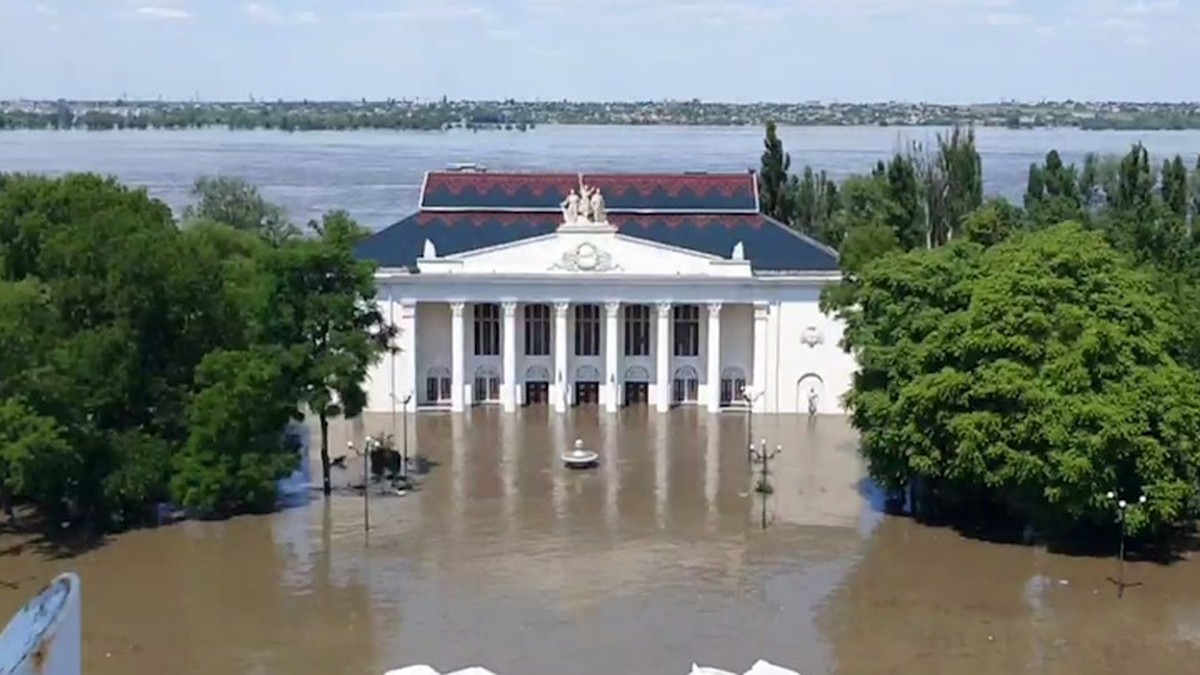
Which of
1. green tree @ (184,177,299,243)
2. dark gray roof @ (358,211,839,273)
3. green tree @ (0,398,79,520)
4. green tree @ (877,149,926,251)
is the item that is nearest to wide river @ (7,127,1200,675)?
green tree @ (0,398,79,520)

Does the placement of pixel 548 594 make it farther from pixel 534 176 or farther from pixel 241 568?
pixel 534 176

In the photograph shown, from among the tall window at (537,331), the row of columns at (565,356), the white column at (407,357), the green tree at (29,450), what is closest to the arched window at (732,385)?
the row of columns at (565,356)

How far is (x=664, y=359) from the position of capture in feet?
163

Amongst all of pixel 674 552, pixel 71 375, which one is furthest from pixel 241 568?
pixel 674 552

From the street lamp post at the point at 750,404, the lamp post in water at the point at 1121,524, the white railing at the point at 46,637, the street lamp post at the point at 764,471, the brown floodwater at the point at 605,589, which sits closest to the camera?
the white railing at the point at 46,637

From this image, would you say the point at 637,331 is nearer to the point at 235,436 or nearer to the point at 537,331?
the point at 537,331

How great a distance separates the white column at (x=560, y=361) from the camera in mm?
49500

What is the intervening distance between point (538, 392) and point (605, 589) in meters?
21.2

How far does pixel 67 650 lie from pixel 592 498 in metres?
33.9

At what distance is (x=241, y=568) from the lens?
31406mm

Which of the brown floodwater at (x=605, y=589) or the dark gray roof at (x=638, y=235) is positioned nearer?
the brown floodwater at (x=605, y=589)

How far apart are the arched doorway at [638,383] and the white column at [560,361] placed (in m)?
2.11

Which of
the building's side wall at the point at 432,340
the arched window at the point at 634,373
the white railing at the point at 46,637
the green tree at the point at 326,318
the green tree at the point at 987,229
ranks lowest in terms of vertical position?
the arched window at the point at 634,373

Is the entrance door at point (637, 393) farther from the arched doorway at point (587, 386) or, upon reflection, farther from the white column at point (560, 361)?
the white column at point (560, 361)
